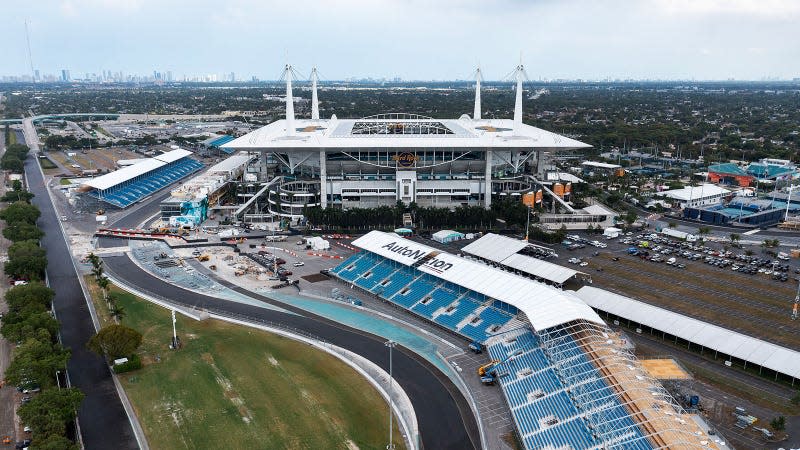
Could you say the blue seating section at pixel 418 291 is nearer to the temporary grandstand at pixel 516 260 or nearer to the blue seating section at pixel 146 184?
the temporary grandstand at pixel 516 260

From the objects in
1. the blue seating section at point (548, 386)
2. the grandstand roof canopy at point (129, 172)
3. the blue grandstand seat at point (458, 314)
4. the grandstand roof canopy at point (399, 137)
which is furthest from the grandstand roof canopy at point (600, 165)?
the grandstand roof canopy at point (129, 172)

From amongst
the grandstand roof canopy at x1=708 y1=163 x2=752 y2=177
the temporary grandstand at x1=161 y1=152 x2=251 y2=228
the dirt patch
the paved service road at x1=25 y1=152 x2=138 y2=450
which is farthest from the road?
the grandstand roof canopy at x1=708 y1=163 x2=752 y2=177

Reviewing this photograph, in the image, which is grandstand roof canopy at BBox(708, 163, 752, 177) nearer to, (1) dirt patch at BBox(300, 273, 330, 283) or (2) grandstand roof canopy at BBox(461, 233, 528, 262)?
(2) grandstand roof canopy at BBox(461, 233, 528, 262)

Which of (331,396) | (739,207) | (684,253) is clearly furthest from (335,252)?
(739,207)

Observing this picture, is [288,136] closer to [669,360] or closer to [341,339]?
[341,339]

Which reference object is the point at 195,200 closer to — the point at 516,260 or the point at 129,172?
the point at 129,172
